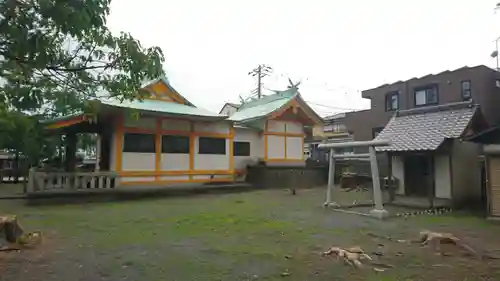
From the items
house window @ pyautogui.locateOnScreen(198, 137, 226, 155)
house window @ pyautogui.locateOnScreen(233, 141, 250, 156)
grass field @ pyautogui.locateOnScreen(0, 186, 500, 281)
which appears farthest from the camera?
house window @ pyautogui.locateOnScreen(233, 141, 250, 156)

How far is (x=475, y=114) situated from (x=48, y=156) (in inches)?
776

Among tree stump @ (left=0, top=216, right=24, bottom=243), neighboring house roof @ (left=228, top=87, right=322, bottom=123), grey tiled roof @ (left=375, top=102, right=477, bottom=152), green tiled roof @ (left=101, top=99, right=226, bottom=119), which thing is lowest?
tree stump @ (left=0, top=216, right=24, bottom=243)

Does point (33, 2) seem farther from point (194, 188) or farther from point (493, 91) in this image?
point (493, 91)

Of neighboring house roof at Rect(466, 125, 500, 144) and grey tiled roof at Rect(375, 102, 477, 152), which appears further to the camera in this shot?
grey tiled roof at Rect(375, 102, 477, 152)

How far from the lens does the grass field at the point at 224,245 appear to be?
4652 millimetres

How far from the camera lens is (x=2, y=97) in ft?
13.5

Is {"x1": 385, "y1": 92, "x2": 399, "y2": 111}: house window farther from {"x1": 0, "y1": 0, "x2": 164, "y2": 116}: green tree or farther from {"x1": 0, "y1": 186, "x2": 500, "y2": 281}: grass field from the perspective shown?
{"x1": 0, "y1": 0, "x2": 164, "y2": 116}: green tree

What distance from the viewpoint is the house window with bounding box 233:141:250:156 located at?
18.5m

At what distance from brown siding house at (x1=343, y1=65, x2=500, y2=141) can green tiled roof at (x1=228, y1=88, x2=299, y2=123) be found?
276 inches

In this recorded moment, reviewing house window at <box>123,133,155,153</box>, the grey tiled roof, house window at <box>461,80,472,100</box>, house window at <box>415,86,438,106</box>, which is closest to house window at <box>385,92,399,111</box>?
house window at <box>415,86,438,106</box>

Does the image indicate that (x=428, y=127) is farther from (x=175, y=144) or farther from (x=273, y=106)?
(x=175, y=144)

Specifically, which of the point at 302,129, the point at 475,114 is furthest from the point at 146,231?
the point at 302,129

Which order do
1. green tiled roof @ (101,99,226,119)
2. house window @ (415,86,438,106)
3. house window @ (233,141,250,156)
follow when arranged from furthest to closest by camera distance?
1. house window @ (415,86,438,106)
2. house window @ (233,141,250,156)
3. green tiled roof @ (101,99,226,119)

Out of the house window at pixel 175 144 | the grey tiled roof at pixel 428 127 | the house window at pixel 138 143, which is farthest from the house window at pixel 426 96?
the house window at pixel 138 143
